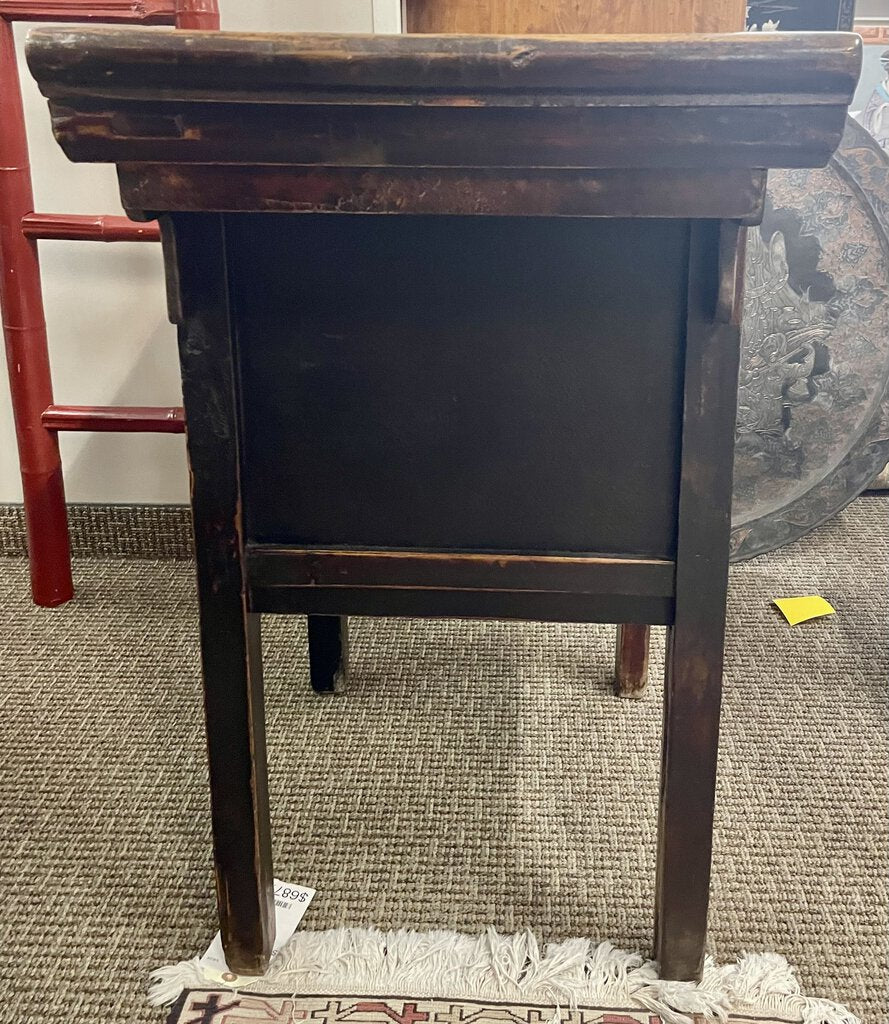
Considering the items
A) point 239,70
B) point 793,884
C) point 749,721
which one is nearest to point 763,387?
point 749,721

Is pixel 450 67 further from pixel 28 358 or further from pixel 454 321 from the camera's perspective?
pixel 28 358

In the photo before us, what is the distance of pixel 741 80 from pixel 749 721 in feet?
3.28

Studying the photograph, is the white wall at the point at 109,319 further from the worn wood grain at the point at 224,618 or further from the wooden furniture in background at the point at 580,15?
the worn wood grain at the point at 224,618

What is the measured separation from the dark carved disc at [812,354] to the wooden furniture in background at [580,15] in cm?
49

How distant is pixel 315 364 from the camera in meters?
0.84

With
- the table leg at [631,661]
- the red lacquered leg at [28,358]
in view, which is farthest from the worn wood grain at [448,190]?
the red lacquered leg at [28,358]

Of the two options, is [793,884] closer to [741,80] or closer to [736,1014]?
[736,1014]

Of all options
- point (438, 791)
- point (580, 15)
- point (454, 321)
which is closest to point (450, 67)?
point (454, 321)

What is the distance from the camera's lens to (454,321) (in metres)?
0.82

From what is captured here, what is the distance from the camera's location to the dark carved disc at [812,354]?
5.73 feet

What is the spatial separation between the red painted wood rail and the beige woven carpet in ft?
0.51

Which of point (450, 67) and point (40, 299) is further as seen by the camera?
point (40, 299)

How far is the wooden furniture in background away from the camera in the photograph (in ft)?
4.25

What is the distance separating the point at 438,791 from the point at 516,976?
0.32 meters
